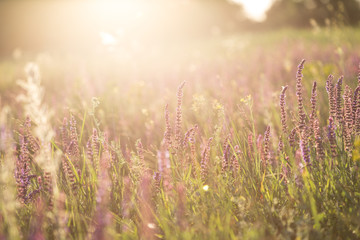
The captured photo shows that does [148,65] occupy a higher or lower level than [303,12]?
lower

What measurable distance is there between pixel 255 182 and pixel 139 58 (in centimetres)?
686

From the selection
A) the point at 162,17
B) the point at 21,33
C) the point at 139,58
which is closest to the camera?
the point at 139,58

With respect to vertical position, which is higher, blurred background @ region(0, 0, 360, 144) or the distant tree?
the distant tree

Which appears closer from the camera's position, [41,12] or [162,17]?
[41,12]

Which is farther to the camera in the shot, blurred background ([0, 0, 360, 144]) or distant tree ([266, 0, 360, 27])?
distant tree ([266, 0, 360, 27])

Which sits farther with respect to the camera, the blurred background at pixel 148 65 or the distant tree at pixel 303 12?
the distant tree at pixel 303 12

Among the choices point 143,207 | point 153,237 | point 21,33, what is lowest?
point 153,237

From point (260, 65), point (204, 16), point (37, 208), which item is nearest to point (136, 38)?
point (260, 65)

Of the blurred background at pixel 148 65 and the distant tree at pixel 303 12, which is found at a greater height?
the distant tree at pixel 303 12

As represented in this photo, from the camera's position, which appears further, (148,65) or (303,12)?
(303,12)

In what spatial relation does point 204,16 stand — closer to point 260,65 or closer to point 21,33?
point 21,33

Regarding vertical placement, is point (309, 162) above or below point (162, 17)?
below

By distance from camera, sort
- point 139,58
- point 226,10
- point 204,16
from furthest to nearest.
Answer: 1. point 226,10
2. point 204,16
3. point 139,58

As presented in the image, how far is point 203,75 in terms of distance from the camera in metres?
6.15
